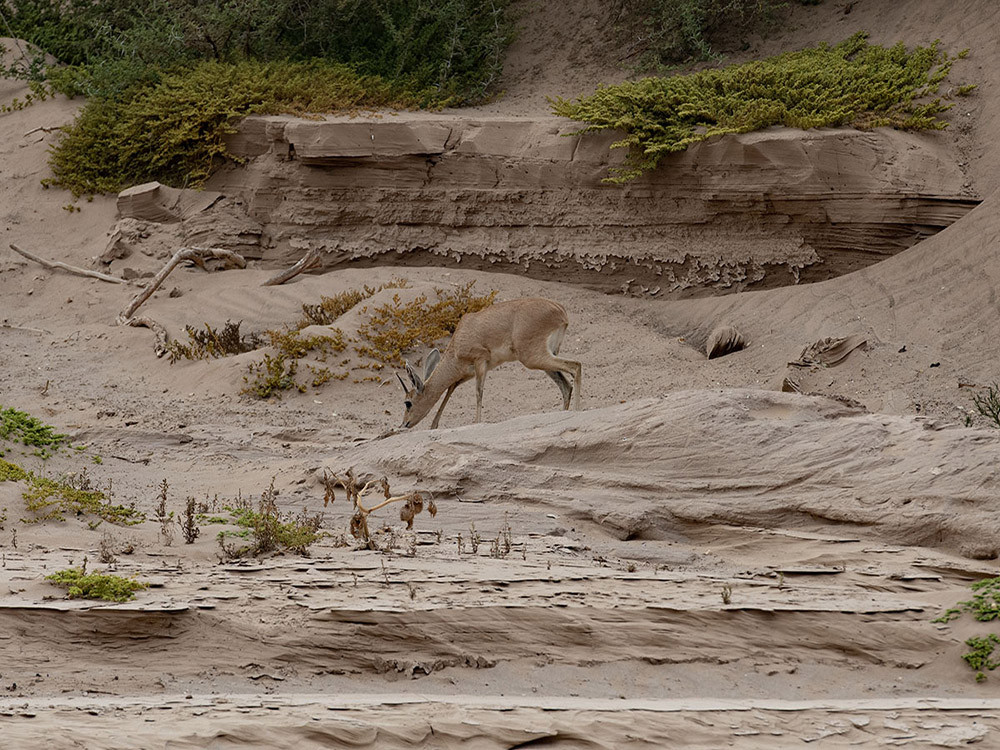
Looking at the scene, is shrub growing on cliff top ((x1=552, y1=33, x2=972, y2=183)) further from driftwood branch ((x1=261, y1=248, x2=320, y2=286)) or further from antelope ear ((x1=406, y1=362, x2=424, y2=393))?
antelope ear ((x1=406, y1=362, x2=424, y2=393))

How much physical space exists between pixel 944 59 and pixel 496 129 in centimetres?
644

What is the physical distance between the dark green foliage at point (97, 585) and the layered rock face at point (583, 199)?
11.3m

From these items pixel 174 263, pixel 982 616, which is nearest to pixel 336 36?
pixel 174 263

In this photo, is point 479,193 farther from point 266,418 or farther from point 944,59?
point 944,59

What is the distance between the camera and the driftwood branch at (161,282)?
47.4ft

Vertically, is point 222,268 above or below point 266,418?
above

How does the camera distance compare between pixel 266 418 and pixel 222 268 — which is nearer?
pixel 266 418

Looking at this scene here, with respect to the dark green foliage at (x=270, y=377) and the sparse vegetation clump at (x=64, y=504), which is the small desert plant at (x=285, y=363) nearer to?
the dark green foliage at (x=270, y=377)

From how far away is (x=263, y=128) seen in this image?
17125 millimetres

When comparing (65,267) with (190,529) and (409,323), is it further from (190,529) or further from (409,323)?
(190,529)

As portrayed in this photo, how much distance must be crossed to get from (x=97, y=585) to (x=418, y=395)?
687 cm

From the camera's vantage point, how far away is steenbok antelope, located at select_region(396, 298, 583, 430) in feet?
39.1

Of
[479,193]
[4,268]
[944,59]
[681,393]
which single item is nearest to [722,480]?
[681,393]

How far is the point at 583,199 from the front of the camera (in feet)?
52.9
